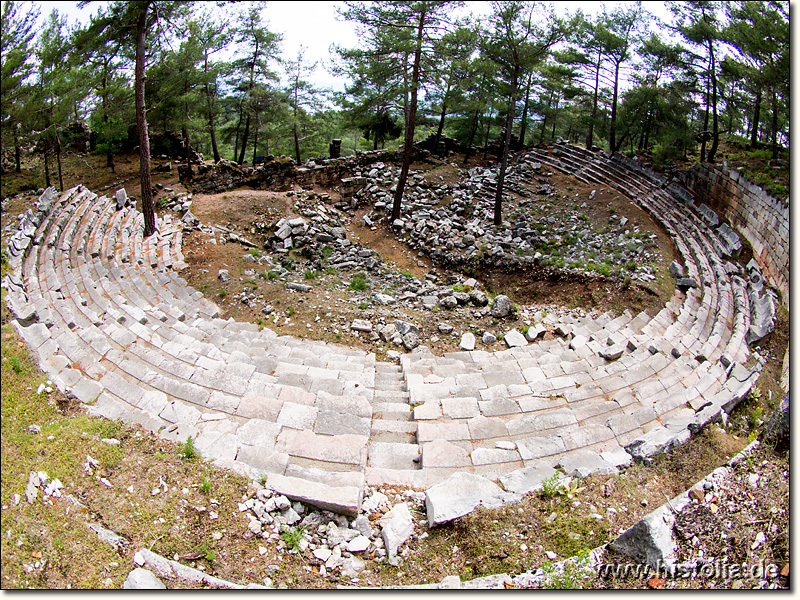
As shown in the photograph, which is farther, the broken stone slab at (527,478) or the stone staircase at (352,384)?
the stone staircase at (352,384)

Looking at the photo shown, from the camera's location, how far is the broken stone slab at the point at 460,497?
18.1 feet

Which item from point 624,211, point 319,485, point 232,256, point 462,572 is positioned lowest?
point 462,572

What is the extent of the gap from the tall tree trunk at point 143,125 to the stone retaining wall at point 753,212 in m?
21.4

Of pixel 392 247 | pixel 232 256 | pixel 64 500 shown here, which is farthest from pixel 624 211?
pixel 64 500

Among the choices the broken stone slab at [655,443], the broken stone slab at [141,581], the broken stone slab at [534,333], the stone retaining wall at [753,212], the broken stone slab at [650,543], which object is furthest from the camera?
the stone retaining wall at [753,212]

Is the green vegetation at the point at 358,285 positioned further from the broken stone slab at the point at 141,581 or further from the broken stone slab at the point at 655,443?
the broken stone slab at the point at 141,581

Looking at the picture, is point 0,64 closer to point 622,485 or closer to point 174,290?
point 174,290

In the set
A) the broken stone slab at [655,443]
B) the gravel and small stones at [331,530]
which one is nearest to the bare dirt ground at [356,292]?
the broken stone slab at [655,443]

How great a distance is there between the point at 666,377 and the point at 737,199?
14251 millimetres

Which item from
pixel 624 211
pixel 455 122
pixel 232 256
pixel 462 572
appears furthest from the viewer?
pixel 455 122

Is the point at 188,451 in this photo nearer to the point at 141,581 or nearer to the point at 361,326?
the point at 141,581

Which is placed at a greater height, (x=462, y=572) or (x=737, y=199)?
(x=737, y=199)

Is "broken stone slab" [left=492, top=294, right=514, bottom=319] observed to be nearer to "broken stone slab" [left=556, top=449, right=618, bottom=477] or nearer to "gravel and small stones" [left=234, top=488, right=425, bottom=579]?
"broken stone slab" [left=556, top=449, right=618, bottom=477]

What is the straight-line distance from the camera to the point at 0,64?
11289 millimetres
